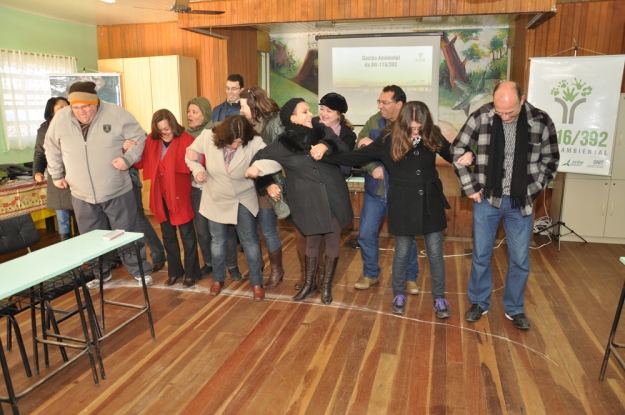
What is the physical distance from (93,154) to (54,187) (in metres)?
0.98

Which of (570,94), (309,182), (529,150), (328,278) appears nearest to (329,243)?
(328,278)

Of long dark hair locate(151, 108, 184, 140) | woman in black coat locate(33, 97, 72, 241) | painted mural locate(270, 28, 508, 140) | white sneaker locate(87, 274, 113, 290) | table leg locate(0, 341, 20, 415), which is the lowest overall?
Result: white sneaker locate(87, 274, 113, 290)

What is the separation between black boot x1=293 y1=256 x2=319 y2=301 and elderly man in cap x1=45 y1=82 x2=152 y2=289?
1517 millimetres

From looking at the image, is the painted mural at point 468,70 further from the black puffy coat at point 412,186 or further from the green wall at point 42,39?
the green wall at point 42,39

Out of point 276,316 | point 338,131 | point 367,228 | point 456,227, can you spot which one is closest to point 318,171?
point 338,131

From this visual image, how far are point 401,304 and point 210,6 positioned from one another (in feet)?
13.5

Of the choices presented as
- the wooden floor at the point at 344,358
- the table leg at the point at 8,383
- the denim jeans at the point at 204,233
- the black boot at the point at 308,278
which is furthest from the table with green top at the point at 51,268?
the black boot at the point at 308,278

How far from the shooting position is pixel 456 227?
18.4 ft

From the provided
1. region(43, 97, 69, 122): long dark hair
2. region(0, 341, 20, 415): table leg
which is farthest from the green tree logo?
region(0, 341, 20, 415): table leg

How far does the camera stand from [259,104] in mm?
3932

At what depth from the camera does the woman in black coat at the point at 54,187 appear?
4535 mm

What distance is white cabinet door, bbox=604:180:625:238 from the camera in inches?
210

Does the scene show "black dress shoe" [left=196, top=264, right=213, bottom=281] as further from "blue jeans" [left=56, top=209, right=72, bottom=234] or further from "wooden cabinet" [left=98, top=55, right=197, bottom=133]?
"wooden cabinet" [left=98, top=55, right=197, bottom=133]

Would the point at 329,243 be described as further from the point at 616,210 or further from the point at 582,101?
the point at 616,210
